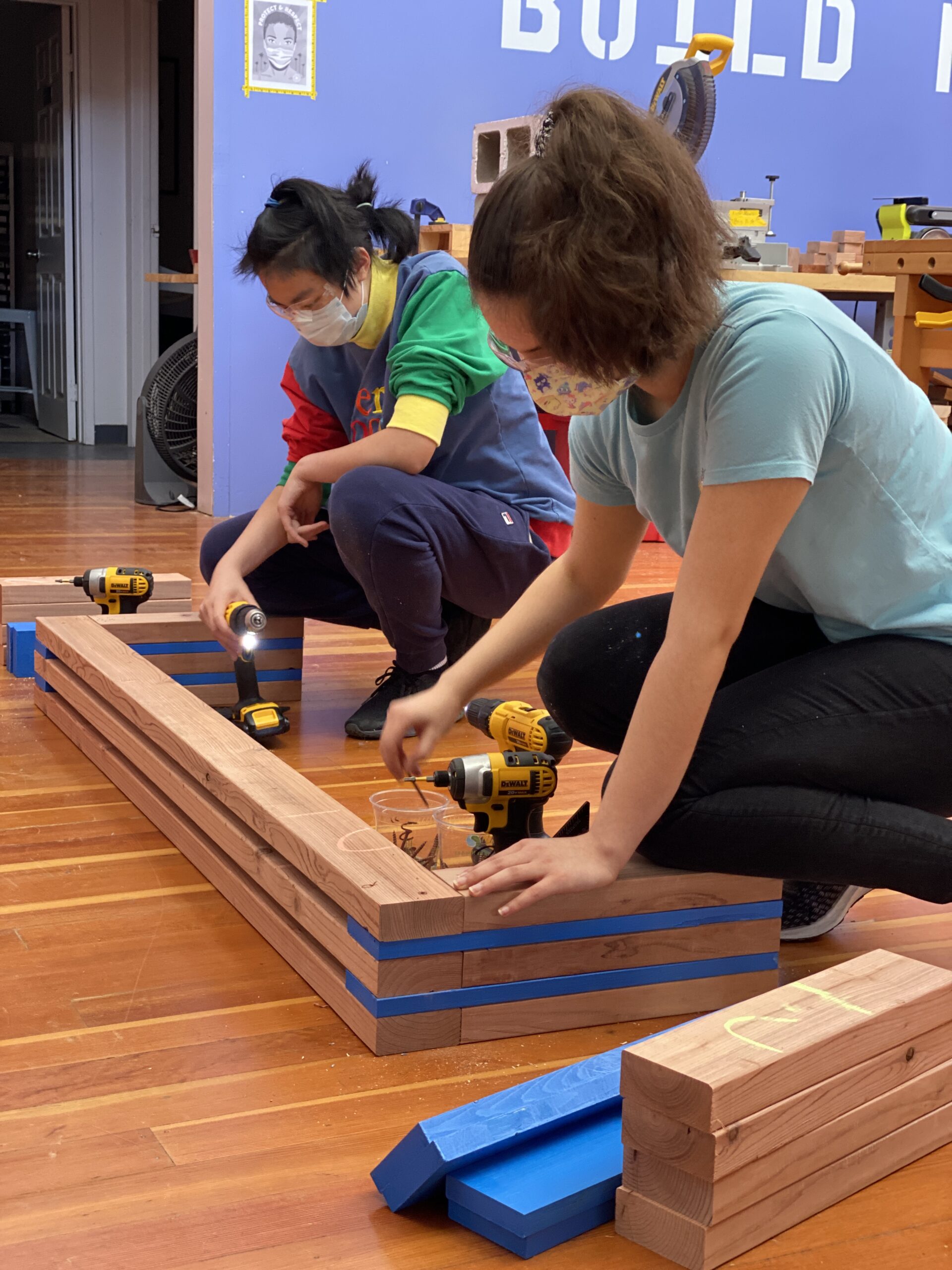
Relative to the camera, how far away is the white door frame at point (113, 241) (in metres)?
7.32

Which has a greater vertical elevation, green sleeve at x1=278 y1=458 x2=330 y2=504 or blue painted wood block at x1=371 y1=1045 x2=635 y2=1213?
green sleeve at x1=278 y1=458 x2=330 y2=504

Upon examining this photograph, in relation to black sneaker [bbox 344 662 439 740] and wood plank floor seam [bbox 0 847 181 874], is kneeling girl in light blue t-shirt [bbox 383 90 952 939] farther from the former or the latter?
black sneaker [bbox 344 662 439 740]

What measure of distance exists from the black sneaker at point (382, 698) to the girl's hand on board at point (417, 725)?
2.83ft

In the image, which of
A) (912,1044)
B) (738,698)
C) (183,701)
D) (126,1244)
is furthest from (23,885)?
(912,1044)

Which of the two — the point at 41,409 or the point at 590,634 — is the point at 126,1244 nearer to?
the point at 590,634

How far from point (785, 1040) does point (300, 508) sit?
5.07ft

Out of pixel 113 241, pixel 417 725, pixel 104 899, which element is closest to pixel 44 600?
pixel 104 899

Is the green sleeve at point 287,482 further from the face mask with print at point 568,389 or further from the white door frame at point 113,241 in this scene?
the white door frame at point 113,241

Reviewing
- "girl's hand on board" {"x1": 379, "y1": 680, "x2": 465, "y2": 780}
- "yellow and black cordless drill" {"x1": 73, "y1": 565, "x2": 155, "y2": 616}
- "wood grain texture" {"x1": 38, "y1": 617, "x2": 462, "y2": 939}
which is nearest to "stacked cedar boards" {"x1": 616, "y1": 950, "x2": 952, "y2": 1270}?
"wood grain texture" {"x1": 38, "y1": 617, "x2": 462, "y2": 939}

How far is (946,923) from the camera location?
65.3 inches

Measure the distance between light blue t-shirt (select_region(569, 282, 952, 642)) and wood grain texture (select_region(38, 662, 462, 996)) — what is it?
0.51m

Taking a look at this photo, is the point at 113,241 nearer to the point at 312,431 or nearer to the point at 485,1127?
the point at 312,431

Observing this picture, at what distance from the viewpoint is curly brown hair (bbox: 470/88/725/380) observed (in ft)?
3.76

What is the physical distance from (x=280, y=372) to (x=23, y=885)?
3.49 meters
